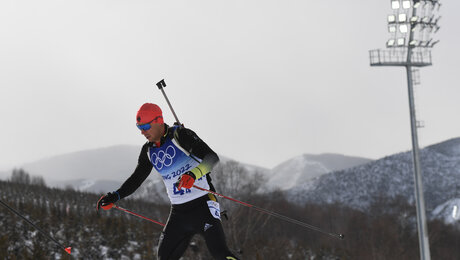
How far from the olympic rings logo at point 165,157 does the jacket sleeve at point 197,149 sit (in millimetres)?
151

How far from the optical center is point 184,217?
4.71m

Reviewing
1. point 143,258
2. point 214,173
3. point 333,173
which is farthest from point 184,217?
point 333,173

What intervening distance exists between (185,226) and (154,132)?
1.04 metres

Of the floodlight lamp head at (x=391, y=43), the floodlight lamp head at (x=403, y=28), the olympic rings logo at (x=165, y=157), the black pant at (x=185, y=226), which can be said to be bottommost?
the black pant at (x=185, y=226)

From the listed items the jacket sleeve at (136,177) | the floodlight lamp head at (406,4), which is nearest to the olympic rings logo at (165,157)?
the jacket sleeve at (136,177)

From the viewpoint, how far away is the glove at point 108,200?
490cm

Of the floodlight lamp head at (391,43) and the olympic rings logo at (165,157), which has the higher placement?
the floodlight lamp head at (391,43)

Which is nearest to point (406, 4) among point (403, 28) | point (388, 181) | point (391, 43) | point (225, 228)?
point (403, 28)

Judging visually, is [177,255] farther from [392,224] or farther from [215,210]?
[392,224]

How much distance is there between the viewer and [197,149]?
14.8 feet

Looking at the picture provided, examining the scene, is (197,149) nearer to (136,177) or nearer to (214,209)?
(214,209)

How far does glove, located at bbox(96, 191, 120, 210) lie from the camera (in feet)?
16.1

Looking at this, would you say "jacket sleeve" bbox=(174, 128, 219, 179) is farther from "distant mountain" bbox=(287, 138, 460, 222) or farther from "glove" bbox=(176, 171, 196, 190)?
"distant mountain" bbox=(287, 138, 460, 222)

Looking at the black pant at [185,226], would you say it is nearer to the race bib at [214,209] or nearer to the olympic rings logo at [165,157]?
the race bib at [214,209]
